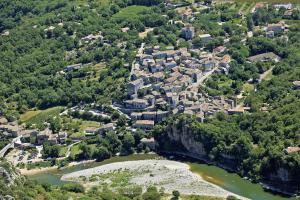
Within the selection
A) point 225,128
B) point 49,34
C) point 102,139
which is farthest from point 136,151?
point 49,34

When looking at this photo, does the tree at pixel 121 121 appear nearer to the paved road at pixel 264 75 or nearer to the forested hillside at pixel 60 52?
the forested hillside at pixel 60 52

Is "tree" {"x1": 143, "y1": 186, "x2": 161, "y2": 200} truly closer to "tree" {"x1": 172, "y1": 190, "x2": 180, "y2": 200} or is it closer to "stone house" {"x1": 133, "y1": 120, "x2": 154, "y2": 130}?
"tree" {"x1": 172, "y1": 190, "x2": 180, "y2": 200}

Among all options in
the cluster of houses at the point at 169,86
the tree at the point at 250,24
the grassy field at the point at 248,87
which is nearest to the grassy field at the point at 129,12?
the cluster of houses at the point at 169,86

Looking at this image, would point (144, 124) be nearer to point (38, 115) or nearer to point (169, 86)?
point (169, 86)

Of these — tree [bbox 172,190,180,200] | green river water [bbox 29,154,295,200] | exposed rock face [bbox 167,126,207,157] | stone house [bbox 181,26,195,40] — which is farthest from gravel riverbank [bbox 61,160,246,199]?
stone house [bbox 181,26,195,40]

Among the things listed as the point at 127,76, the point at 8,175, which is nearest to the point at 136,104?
the point at 127,76
